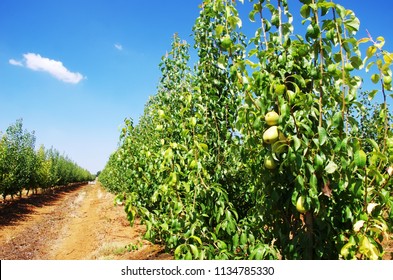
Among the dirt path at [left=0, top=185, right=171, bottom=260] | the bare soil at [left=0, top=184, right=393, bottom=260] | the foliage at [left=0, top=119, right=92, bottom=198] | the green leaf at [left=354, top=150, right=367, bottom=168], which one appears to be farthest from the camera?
the foliage at [left=0, top=119, right=92, bottom=198]

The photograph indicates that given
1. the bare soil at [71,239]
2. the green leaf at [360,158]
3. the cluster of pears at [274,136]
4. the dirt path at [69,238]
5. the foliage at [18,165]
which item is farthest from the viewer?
the foliage at [18,165]

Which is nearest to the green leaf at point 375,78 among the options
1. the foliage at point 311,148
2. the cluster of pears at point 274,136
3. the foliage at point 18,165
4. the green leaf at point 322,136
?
the foliage at point 311,148

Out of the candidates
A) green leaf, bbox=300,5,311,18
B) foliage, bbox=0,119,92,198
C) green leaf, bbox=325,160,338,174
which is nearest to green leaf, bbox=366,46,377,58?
green leaf, bbox=300,5,311,18

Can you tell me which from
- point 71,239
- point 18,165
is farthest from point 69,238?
point 18,165

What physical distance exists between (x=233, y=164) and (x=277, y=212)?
119cm

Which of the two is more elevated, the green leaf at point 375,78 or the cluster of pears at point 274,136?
the green leaf at point 375,78

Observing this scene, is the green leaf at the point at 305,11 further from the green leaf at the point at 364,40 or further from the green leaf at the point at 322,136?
the green leaf at the point at 322,136

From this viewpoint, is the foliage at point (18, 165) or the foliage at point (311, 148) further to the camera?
the foliage at point (18, 165)

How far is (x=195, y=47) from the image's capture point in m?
3.74

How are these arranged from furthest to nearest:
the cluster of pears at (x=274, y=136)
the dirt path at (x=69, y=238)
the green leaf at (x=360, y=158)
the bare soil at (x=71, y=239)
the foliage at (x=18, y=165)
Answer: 1. the foliage at (x=18, y=165)
2. the dirt path at (x=69, y=238)
3. the bare soil at (x=71, y=239)
4. the cluster of pears at (x=274, y=136)
5. the green leaf at (x=360, y=158)

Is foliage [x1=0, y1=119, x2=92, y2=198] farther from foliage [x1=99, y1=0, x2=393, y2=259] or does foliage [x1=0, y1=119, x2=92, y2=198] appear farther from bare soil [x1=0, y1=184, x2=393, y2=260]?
foliage [x1=99, y1=0, x2=393, y2=259]

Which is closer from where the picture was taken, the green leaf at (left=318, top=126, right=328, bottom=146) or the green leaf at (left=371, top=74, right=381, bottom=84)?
the green leaf at (left=318, top=126, right=328, bottom=146)
